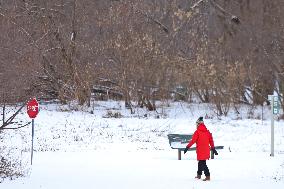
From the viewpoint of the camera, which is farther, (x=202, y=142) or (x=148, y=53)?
(x=148, y=53)

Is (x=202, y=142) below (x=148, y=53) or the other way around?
below

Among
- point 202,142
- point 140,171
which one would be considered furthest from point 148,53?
point 202,142

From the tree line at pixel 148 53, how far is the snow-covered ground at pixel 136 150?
3.45 feet

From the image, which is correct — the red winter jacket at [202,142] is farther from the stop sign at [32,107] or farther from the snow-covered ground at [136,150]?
the stop sign at [32,107]

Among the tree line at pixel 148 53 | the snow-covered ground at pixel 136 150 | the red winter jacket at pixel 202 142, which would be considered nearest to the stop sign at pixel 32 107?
the snow-covered ground at pixel 136 150

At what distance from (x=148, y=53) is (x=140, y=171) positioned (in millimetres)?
18389

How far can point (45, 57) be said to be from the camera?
33.2 meters

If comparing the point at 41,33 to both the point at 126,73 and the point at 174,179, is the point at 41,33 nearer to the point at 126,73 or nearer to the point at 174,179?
the point at 126,73

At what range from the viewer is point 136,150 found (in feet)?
68.3

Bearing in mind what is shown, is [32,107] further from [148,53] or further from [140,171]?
[148,53]

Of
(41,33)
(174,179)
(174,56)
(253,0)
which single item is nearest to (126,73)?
(174,56)

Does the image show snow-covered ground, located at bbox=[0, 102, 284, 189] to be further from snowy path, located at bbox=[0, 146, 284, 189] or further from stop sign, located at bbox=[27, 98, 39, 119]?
stop sign, located at bbox=[27, 98, 39, 119]

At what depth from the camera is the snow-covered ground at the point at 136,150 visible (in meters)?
13.3

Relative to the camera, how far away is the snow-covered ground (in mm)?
13336
